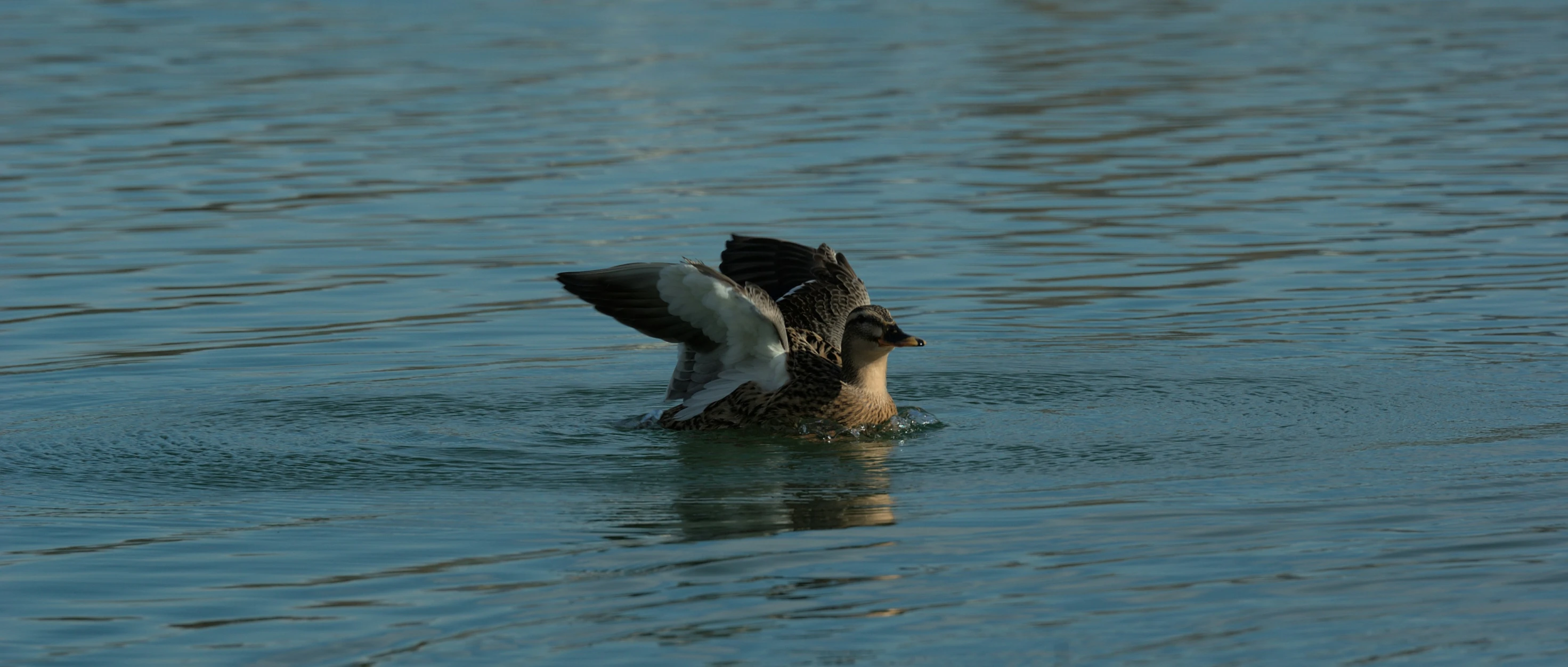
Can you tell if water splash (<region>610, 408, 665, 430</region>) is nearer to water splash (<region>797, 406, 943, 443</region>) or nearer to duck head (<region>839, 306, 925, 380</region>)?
water splash (<region>797, 406, 943, 443</region>)

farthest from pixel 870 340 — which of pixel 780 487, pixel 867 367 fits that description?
pixel 780 487

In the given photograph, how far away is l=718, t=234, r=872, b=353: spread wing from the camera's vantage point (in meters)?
11.1

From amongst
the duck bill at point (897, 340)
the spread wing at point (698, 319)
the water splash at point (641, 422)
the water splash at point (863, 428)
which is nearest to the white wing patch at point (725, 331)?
the spread wing at point (698, 319)

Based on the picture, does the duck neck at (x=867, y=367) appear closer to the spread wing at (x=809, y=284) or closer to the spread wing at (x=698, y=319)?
the spread wing at (x=698, y=319)

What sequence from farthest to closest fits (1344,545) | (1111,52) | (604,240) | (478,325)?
(1111,52) < (604,240) < (478,325) < (1344,545)

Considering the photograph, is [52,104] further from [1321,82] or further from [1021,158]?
[1321,82]

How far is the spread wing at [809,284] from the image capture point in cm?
1111

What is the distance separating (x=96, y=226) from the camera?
16.9m

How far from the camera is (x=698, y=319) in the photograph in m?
9.77

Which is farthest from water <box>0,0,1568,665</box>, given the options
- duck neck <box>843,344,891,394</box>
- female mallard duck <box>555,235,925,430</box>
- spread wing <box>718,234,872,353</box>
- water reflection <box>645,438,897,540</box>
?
spread wing <box>718,234,872,353</box>

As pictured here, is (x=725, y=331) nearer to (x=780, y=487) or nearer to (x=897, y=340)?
(x=897, y=340)

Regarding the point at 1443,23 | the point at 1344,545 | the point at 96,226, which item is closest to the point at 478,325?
the point at 96,226

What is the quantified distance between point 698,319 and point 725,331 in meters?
0.29

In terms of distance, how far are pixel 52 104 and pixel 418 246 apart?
10281 millimetres
